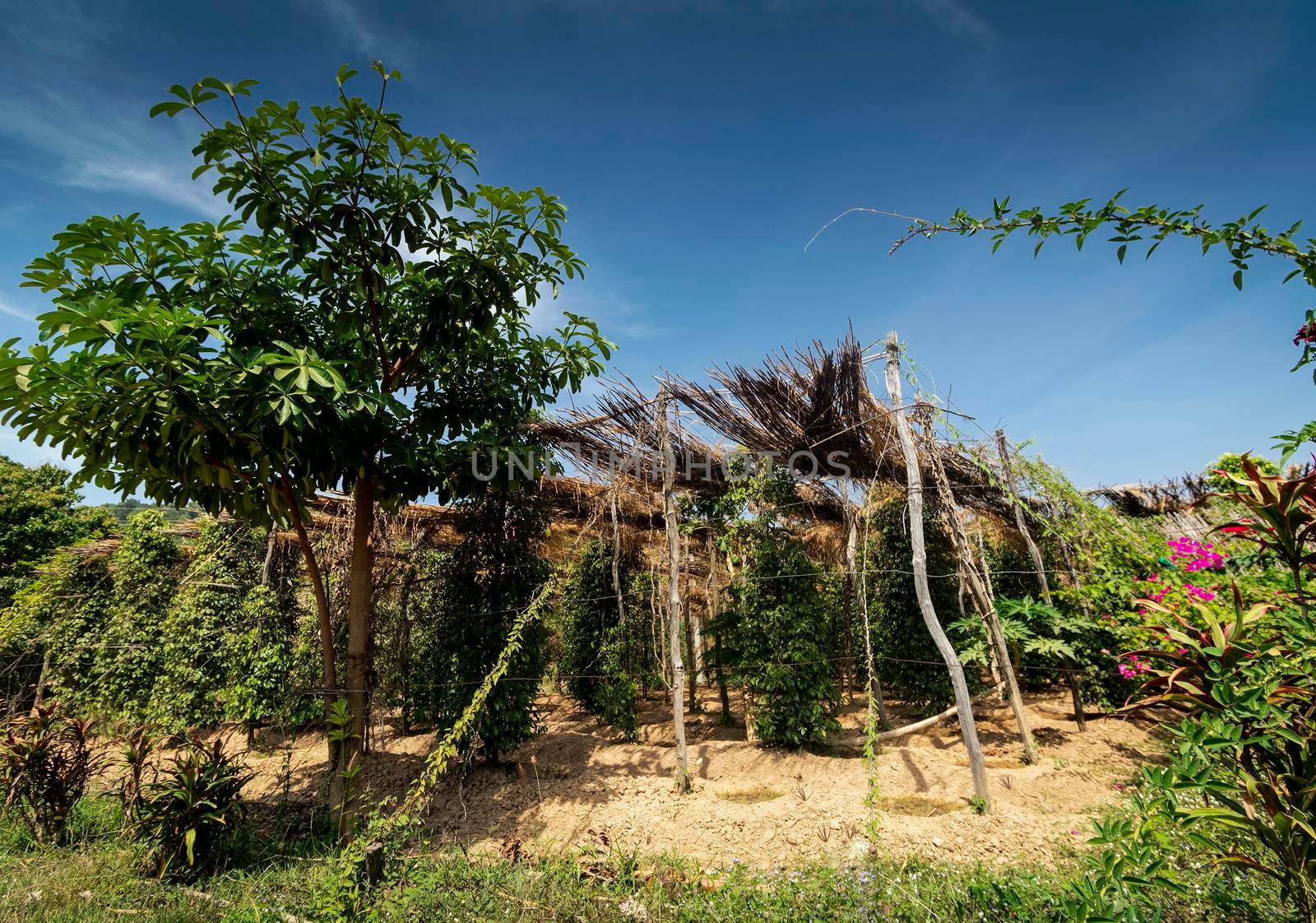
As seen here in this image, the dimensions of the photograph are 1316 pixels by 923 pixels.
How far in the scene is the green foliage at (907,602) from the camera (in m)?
7.48

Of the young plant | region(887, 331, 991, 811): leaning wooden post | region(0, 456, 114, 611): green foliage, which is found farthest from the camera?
region(0, 456, 114, 611): green foliage

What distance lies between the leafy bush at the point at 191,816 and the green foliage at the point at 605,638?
381 centimetres

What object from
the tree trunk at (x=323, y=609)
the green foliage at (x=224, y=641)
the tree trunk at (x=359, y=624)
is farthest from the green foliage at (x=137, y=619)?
the tree trunk at (x=359, y=624)

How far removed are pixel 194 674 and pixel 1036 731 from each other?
435 inches

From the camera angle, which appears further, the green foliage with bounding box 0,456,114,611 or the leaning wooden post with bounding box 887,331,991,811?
the green foliage with bounding box 0,456,114,611

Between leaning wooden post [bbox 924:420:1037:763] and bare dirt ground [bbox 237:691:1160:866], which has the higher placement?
leaning wooden post [bbox 924:420:1037:763]

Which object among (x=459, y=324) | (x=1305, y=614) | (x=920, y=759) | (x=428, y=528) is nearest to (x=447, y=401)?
(x=459, y=324)

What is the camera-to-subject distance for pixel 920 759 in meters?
6.07

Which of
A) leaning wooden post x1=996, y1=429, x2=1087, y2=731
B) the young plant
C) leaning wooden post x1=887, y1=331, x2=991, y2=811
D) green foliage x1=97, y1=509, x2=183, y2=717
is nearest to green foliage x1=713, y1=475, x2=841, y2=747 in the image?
leaning wooden post x1=887, y1=331, x2=991, y2=811

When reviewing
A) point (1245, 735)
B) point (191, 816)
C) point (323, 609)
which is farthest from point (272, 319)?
point (1245, 735)

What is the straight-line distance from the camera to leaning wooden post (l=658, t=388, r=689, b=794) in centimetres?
555

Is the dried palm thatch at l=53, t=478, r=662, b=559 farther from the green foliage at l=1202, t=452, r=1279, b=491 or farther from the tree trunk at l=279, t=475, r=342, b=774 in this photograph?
the green foliage at l=1202, t=452, r=1279, b=491

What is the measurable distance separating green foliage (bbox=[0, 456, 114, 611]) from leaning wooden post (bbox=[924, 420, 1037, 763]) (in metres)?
16.9

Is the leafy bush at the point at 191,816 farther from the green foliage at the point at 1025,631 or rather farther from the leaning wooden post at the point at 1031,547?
the leaning wooden post at the point at 1031,547
